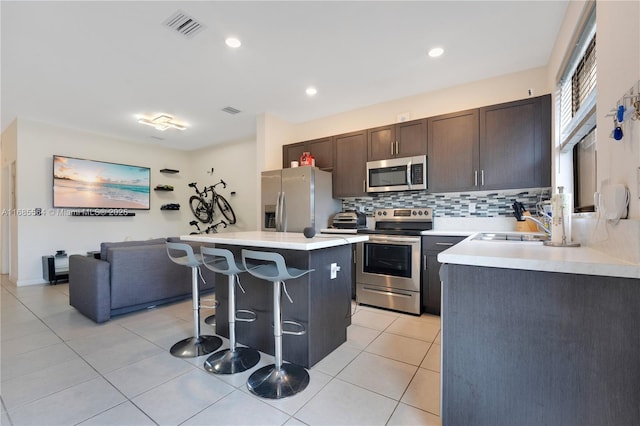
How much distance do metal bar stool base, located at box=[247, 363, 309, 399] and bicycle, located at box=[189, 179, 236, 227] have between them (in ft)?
15.0

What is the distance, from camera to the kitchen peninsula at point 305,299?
2.05 metres

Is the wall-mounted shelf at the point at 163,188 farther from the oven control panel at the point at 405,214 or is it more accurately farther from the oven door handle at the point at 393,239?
the oven door handle at the point at 393,239

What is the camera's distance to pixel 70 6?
7.27ft

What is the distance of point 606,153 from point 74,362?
3.66 m

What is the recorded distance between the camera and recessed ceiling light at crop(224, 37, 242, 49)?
2646mm

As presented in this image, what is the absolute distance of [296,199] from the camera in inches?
156

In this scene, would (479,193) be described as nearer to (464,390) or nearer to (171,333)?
(464,390)

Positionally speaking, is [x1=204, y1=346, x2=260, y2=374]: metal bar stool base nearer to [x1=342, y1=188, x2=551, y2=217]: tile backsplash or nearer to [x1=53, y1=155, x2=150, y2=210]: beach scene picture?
[x1=342, y1=188, x2=551, y2=217]: tile backsplash

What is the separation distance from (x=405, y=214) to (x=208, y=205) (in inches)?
179

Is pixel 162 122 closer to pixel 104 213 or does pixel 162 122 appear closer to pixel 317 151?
pixel 104 213

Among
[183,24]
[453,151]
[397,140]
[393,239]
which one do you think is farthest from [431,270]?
[183,24]

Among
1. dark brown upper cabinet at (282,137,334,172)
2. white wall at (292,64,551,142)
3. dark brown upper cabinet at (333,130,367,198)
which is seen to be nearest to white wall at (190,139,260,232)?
dark brown upper cabinet at (282,137,334,172)

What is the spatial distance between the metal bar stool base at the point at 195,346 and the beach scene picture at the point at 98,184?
14.5 ft

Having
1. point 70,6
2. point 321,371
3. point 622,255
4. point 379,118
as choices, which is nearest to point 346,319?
point 321,371
